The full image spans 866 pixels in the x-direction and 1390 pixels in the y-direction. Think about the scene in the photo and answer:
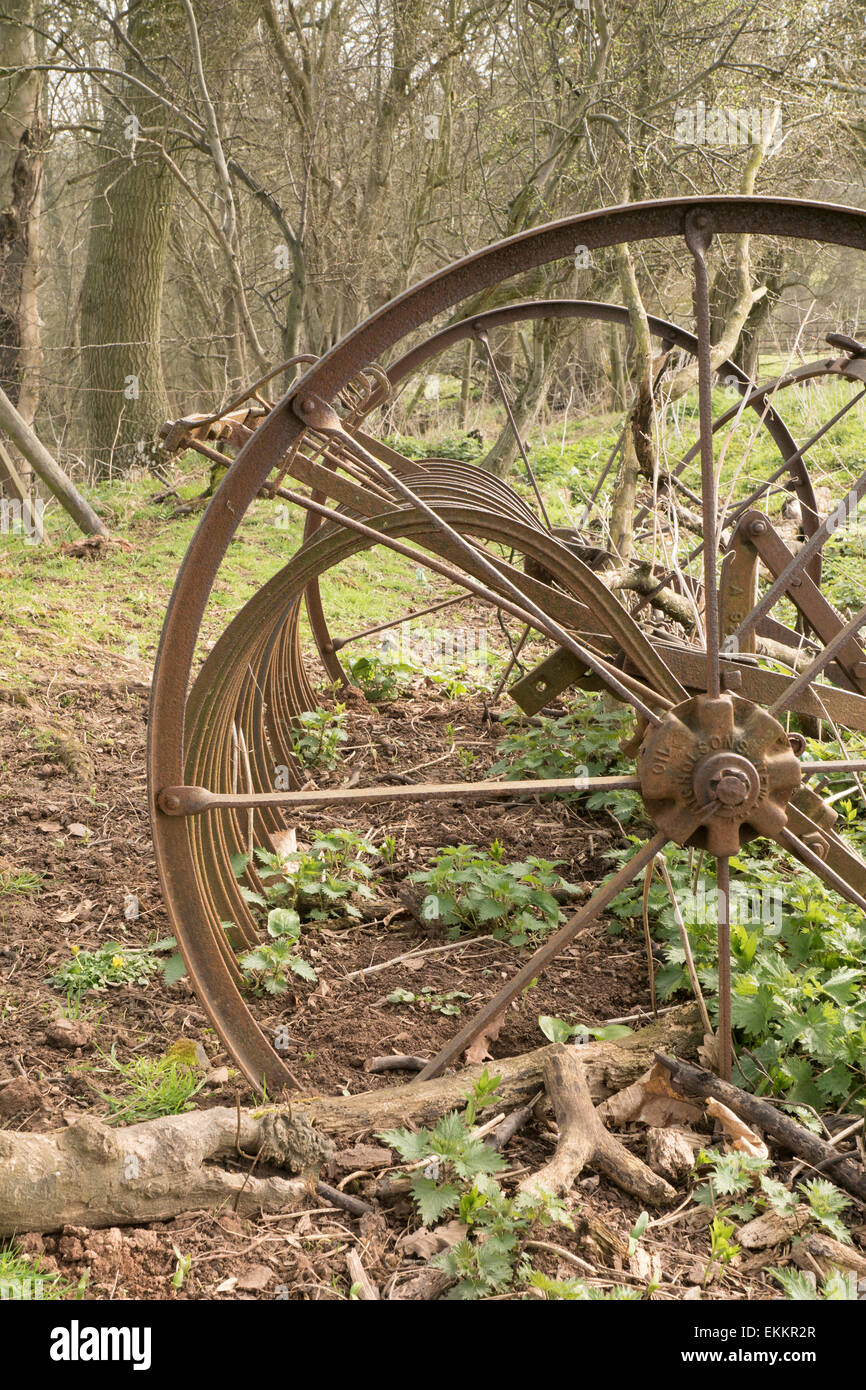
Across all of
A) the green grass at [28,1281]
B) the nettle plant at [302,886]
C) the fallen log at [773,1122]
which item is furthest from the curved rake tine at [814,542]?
the green grass at [28,1281]

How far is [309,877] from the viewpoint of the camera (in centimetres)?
329

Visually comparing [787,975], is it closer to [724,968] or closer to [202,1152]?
[724,968]

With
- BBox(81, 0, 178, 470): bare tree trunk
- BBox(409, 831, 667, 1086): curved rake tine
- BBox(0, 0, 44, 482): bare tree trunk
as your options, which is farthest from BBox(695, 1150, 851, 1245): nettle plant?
BBox(81, 0, 178, 470): bare tree trunk

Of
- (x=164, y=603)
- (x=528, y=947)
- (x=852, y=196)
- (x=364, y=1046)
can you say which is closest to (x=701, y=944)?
(x=528, y=947)

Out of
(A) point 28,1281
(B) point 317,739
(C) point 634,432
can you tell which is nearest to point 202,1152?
(A) point 28,1281

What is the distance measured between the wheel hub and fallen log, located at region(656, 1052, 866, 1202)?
51 centimetres

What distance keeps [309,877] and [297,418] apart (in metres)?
1.69

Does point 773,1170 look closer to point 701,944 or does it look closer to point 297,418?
point 701,944

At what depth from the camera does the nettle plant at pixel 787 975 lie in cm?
230

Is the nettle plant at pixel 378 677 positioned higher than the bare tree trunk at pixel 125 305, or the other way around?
the bare tree trunk at pixel 125 305

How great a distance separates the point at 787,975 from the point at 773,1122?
385mm

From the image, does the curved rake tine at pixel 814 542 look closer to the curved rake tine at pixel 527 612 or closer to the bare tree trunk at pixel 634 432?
the curved rake tine at pixel 527 612

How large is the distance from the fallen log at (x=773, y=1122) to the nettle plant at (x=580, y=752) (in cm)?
136

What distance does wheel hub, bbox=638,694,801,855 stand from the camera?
2.11 meters
